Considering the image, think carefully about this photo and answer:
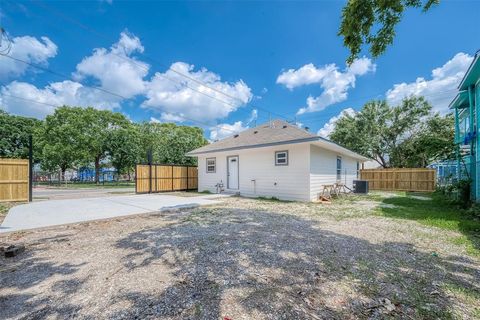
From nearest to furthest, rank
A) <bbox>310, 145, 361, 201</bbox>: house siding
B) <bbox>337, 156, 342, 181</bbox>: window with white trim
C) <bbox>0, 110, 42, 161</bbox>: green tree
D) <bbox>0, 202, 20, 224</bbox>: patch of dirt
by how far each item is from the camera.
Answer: <bbox>0, 202, 20, 224</bbox>: patch of dirt
<bbox>310, 145, 361, 201</bbox>: house siding
<bbox>337, 156, 342, 181</bbox>: window with white trim
<bbox>0, 110, 42, 161</bbox>: green tree

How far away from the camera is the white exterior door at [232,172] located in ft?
43.2

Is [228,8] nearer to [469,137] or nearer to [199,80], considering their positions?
[199,80]

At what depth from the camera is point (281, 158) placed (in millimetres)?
11133

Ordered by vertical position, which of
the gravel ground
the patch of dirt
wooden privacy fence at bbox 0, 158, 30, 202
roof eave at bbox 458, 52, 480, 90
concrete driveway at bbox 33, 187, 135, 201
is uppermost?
roof eave at bbox 458, 52, 480, 90

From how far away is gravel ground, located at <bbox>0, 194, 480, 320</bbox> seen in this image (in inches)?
85.8

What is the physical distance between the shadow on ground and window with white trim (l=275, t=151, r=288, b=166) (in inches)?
250

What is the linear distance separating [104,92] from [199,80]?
230 inches

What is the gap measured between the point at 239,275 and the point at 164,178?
43.9 feet

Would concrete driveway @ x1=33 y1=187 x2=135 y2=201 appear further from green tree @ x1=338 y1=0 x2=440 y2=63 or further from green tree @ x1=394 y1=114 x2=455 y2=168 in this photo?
green tree @ x1=394 y1=114 x2=455 y2=168

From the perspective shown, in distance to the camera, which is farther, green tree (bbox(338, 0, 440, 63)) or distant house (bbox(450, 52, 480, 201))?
distant house (bbox(450, 52, 480, 201))

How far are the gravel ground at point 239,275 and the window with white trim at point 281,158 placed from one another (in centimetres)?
600

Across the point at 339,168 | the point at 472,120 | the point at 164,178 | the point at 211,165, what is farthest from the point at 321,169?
the point at 164,178

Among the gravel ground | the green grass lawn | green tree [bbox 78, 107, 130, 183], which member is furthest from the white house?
green tree [bbox 78, 107, 130, 183]

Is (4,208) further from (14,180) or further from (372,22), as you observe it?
(372,22)
